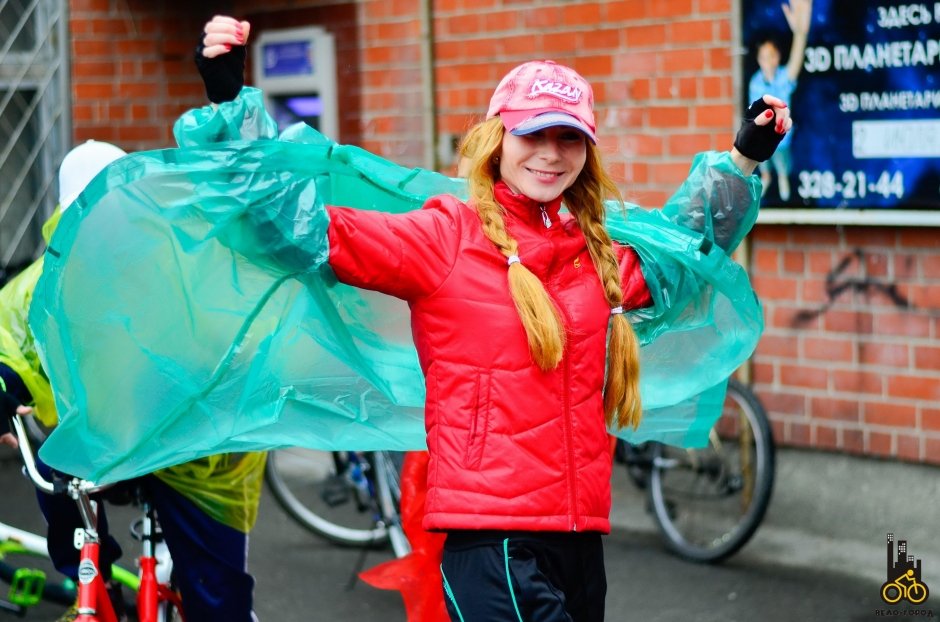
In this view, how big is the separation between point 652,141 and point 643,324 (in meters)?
3.48

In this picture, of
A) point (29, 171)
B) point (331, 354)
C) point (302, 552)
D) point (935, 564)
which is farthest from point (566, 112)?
point (29, 171)

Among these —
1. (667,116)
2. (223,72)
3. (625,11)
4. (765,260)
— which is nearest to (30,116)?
(625,11)

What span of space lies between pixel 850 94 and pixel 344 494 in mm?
2850

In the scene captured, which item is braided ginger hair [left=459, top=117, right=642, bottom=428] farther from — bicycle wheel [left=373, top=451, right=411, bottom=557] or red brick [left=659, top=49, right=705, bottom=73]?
red brick [left=659, top=49, right=705, bottom=73]

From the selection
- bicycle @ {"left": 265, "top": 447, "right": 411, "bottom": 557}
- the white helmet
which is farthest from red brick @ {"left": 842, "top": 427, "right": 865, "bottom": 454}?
the white helmet

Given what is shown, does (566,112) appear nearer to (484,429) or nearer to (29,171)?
(484,429)

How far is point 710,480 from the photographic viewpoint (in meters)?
6.13

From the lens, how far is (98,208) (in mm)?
3123

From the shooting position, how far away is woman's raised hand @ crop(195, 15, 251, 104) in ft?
9.66

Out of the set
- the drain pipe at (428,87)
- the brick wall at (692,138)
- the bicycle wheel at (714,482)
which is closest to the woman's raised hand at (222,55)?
the brick wall at (692,138)

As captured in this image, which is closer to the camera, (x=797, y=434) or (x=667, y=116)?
(x=797, y=434)

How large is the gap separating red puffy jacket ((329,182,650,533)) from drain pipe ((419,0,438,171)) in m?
4.87

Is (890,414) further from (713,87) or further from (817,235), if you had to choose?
(713,87)

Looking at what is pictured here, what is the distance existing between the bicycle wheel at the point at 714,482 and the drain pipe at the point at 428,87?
8.25ft
